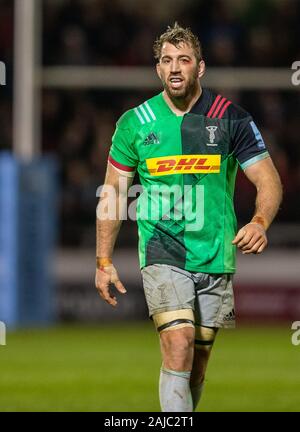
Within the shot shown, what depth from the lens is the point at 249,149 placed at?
8898 millimetres

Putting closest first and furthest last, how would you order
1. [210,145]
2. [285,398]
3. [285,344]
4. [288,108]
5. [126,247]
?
[210,145] → [285,398] → [285,344] → [126,247] → [288,108]

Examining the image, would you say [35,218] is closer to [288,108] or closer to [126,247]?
[126,247]

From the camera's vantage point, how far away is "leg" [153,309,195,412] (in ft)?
28.3

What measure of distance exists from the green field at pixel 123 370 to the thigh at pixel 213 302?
95.8 inches

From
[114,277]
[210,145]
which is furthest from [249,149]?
[114,277]

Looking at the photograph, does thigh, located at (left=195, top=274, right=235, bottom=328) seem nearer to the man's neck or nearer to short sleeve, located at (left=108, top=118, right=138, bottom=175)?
short sleeve, located at (left=108, top=118, right=138, bottom=175)

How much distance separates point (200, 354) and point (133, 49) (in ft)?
42.1

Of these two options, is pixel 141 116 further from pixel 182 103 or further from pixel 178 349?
pixel 178 349

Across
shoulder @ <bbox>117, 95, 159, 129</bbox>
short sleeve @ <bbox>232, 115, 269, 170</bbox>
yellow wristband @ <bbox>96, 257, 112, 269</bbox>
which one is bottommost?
yellow wristband @ <bbox>96, 257, 112, 269</bbox>

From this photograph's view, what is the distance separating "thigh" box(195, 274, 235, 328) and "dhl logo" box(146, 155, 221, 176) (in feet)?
2.09

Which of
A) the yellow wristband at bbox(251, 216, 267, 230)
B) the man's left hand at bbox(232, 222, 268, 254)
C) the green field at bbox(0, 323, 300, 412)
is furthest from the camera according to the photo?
the green field at bbox(0, 323, 300, 412)

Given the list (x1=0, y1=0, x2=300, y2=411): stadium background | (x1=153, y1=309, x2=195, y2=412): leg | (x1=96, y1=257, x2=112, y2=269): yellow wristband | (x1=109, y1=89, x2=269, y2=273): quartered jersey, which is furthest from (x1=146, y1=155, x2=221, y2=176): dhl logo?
(x1=0, y1=0, x2=300, y2=411): stadium background

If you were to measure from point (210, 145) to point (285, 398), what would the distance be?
3957 millimetres

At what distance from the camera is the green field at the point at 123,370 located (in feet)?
39.3
